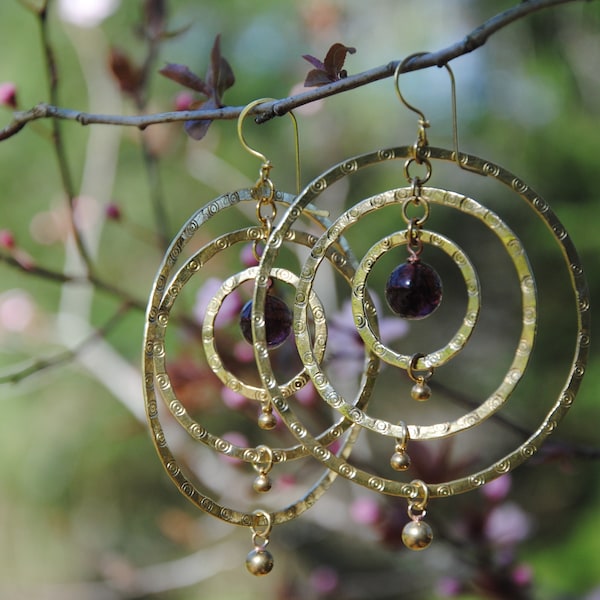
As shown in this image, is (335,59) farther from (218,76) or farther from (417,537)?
(417,537)

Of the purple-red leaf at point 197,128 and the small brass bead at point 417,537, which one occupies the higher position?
the purple-red leaf at point 197,128

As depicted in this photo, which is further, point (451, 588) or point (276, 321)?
point (451, 588)

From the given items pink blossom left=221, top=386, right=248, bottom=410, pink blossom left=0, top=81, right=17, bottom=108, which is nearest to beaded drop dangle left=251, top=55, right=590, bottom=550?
pink blossom left=221, top=386, right=248, bottom=410

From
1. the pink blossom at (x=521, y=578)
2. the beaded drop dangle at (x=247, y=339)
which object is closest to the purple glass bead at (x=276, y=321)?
Result: the beaded drop dangle at (x=247, y=339)

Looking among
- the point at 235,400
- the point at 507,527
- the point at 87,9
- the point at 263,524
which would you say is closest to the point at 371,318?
the point at 263,524

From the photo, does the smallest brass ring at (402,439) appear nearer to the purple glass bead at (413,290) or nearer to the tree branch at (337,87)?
the purple glass bead at (413,290)

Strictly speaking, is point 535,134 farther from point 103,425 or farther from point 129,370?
point 103,425
